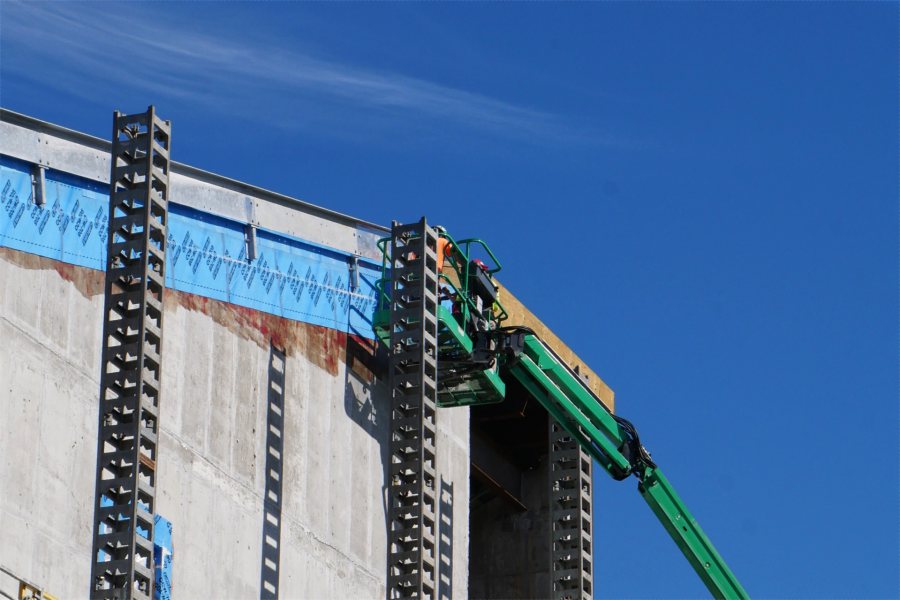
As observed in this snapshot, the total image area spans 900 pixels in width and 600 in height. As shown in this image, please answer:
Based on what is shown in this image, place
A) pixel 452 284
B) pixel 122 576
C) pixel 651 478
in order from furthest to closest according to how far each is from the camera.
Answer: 1. pixel 651 478
2. pixel 452 284
3. pixel 122 576

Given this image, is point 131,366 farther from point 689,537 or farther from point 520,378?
point 689,537

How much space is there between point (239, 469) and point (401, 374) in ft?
13.4

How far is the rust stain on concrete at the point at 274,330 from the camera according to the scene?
3397 centimetres

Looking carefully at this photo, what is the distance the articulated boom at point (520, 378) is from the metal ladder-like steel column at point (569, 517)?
1545 millimetres

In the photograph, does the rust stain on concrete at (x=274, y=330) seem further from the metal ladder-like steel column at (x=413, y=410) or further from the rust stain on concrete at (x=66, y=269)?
the rust stain on concrete at (x=66, y=269)

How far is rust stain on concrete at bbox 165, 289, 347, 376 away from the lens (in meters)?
34.0

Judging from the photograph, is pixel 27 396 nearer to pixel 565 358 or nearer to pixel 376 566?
pixel 376 566

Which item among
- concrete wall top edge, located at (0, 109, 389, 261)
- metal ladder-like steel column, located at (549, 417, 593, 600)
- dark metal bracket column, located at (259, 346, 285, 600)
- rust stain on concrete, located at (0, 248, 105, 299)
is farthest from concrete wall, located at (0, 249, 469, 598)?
metal ladder-like steel column, located at (549, 417, 593, 600)

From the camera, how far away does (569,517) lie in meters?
45.6

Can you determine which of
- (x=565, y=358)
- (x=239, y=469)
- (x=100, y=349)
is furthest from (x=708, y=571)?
(x=100, y=349)

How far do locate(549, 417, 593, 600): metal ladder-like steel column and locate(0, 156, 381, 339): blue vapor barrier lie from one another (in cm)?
910

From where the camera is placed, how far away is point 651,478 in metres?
44.4

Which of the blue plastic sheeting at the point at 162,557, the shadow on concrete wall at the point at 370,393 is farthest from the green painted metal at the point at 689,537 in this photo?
the blue plastic sheeting at the point at 162,557

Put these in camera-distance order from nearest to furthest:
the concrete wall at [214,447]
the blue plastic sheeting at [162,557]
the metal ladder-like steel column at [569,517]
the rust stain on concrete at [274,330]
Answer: the concrete wall at [214,447] → the blue plastic sheeting at [162,557] → the rust stain on concrete at [274,330] → the metal ladder-like steel column at [569,517]
